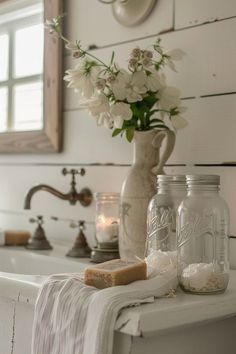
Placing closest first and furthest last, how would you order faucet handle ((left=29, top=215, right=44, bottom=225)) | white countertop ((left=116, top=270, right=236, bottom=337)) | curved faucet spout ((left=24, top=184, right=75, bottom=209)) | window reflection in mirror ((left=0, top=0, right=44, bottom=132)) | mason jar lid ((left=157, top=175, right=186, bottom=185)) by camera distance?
1. white countertop ((left=116, top=270, right=236, bottom=337))
2. mason jar lid ((left=157, top=175, right=186, bottom=185))
3. curved faucet spout ((left=24, top=184, right=75, bottom=209))
4. faucet handle ((left=29, top=215, right=44, bottom=225))
5. window reflection in mirror ((left=0, top=0, right=44, bottom=132))

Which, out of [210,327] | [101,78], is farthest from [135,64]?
[210,327]

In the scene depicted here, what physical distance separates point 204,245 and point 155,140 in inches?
12.7

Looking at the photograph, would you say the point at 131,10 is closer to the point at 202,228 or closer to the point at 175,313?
the point at 202,228

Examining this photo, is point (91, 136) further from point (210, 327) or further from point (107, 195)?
point (210, 327)

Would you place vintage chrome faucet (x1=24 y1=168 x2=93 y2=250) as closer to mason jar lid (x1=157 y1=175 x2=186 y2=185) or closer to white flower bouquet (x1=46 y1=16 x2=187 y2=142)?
white flower bouquet (x1=46 y1=16 x2=187 y2=142)

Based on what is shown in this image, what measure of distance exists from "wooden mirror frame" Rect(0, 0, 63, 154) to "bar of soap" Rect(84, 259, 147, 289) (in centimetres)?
81

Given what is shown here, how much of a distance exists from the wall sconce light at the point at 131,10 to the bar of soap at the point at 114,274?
737 mm

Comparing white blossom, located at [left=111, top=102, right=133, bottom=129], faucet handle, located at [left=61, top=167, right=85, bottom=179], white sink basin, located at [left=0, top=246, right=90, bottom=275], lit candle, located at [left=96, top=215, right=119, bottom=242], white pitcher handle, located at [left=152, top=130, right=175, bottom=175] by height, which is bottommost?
white sink basin, located at [left=0, top=246, right=90, bottom=275]

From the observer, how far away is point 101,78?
122 cm

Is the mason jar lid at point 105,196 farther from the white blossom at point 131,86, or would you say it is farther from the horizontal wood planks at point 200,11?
the horizontal wood planks at point 200,11

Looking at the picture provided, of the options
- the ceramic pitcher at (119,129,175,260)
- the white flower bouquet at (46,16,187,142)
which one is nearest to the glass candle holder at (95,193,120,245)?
the ceramic pitcher at (119,129,175,260)

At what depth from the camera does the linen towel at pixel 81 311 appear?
81 cm

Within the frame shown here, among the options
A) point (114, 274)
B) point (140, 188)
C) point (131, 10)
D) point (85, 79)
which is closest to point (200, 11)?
point (131, 10)

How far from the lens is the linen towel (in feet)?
2.66
